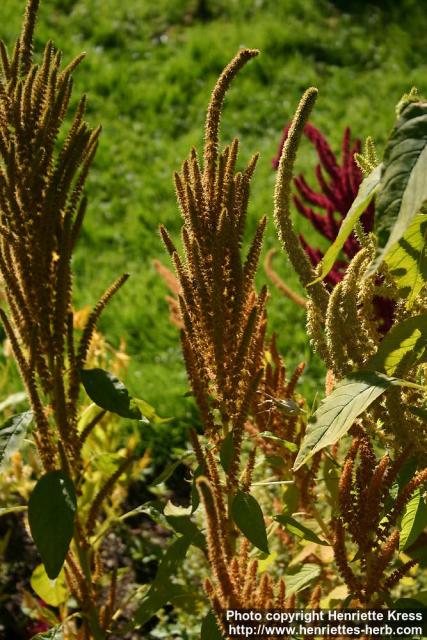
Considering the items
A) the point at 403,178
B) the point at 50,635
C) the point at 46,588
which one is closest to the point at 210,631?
the point at 50,635

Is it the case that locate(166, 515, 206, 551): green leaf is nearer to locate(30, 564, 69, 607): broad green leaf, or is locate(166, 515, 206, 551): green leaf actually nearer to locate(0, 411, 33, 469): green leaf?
locate(0, 411, 33, 469): green leaf

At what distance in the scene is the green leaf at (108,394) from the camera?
1.67 m

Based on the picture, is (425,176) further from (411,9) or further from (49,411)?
(411,9)

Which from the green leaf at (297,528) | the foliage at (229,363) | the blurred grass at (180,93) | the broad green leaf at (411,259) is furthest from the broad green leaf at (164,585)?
the blurred grass at (180,93)

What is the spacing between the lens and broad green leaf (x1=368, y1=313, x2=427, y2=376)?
1.34m

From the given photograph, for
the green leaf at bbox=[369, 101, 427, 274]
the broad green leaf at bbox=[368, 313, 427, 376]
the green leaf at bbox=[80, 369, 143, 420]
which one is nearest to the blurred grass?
the green leaf at bbox=[80, 369, 143, 420]

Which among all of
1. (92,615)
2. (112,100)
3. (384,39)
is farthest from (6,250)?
(384,39)

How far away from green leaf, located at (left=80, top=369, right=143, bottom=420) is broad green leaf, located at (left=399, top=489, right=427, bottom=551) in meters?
A: 0.49

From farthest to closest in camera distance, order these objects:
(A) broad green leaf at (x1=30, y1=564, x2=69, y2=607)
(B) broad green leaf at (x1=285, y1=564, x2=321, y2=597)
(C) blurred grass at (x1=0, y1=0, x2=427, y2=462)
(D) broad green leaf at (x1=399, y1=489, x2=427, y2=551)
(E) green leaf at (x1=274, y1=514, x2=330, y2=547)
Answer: (C) blurred grass at (x1=0, y1=0, x2=427, y2=462) → (A) broad green leaf at (x1=30, y1=564, x2=69, y2=607) → (B) broad green leaf at (x1=285, y1=564, x2=321, y2=597) → (E) green leaf at (x1=274, y1=514, x2=330, y2=547) → (D) broad green leaf at (x1=399, y1=489, x2=427, y2=551)

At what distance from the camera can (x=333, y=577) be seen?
2350mm

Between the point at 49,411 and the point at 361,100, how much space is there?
4.97 metres

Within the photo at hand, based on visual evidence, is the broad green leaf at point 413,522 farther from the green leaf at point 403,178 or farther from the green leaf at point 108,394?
the green leaf at point 403,178

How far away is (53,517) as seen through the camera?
161 cm

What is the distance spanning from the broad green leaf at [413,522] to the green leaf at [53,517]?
55cm
